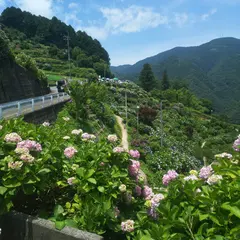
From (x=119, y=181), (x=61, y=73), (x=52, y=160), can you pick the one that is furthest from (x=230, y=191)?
(x=61, y=73)

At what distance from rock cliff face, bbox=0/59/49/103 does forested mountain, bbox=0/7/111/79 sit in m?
51.6

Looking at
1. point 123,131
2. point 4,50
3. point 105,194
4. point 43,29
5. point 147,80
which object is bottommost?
point 123,131

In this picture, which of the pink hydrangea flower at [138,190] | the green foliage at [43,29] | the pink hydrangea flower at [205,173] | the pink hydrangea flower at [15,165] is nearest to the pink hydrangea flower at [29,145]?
the pink hydrangea flower at [15,165]

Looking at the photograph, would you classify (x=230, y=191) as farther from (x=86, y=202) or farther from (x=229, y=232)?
(x=86, y=202)

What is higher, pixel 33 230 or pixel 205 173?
pixel 205 173

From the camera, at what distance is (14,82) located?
21.0m

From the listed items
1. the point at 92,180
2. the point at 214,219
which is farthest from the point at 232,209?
the point at 92,180

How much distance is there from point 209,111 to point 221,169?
308 ft

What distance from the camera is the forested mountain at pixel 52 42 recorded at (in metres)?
85.8

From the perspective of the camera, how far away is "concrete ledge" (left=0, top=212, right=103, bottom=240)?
2.55 m

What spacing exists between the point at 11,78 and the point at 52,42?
97.9 m

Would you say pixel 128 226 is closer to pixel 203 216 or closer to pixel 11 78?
pixel 203 216

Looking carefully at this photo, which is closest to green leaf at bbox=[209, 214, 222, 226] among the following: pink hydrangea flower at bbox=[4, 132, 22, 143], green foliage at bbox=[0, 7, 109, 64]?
pink hydrangea flower at bbox=[4, 132, 22, 143]

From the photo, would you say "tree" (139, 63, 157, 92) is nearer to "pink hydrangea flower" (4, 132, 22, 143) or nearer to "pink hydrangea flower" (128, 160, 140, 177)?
"pink hydrangea flower" (128, 160, 140, 177)
